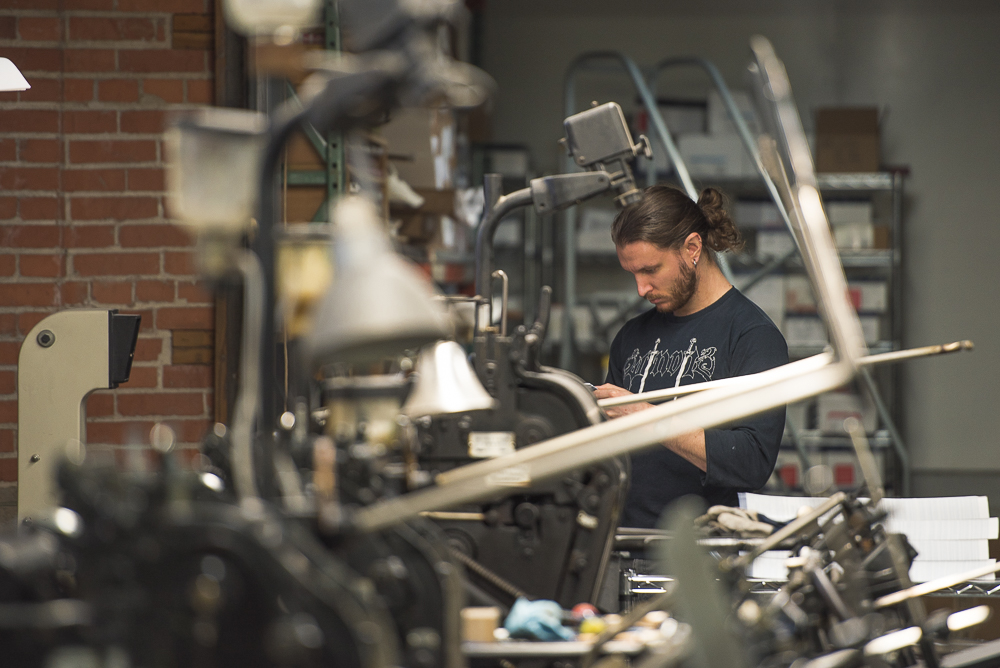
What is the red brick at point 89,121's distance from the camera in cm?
260

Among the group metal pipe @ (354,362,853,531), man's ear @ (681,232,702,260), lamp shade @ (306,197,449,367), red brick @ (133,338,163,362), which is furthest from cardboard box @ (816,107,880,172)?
lamp shade @ (306,197,449,367)

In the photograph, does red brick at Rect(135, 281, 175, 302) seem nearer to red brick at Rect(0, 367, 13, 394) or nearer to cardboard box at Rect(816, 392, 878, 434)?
red brick at Rect(0, 367, 13, 394)

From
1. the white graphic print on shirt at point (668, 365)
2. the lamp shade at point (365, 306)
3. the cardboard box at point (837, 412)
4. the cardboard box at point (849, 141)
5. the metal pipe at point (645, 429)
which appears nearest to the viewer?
the lamp shade at point (365, 306)

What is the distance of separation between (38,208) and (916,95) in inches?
206

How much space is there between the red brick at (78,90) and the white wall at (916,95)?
146 inches

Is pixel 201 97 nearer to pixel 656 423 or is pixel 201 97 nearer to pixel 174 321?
pixel 174 321

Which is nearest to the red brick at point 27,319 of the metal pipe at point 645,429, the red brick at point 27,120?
the red brick at point 27,120

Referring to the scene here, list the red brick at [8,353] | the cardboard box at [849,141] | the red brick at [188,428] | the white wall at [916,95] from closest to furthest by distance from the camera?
the red brick at [8,353] → the red brick at [188,428] → the cardboard box at [849,141] → the white wall at [916,95]

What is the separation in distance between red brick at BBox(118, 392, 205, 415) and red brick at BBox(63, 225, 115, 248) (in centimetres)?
41

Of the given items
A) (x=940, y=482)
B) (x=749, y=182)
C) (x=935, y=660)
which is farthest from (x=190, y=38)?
(x=940, y=482)

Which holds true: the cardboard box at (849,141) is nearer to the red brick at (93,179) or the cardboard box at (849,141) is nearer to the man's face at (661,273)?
the man's face at (661,273)

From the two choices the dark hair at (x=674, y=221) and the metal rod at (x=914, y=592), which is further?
the dark hair at (x=674, y=221)

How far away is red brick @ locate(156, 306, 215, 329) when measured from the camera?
2.65 m

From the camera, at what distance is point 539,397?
62.4 inches
